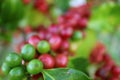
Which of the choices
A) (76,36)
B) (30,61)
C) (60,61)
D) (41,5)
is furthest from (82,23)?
(30,61)

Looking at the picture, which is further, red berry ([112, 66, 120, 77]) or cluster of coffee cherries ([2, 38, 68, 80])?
red berry ([112, 66, 120, 77])

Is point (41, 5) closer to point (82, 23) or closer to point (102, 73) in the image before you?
point (82, 23)

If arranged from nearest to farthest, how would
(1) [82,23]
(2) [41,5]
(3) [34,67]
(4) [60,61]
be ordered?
(3) [34,67], (4) [60,61], (1) [82,23], (2) [41,5]

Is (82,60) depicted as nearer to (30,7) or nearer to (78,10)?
(78,10)

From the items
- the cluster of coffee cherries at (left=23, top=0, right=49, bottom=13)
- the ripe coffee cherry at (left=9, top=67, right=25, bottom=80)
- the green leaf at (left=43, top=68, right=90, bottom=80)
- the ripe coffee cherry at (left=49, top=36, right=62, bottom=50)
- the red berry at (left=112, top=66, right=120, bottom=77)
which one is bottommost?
the red berry at (left=112, top=66, right=120, bottom=77)

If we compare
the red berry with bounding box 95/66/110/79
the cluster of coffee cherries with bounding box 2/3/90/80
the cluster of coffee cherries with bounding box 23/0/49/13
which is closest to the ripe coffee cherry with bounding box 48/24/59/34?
the cluster of coffee cherries with bounding box 2/3/90/80

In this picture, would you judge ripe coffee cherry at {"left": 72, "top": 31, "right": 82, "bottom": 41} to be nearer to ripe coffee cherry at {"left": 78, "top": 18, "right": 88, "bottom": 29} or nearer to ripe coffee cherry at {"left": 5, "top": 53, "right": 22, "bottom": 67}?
ripe coffee cherry at {"left": 78, "top": 18, "right": 88, "bottom": 29}
